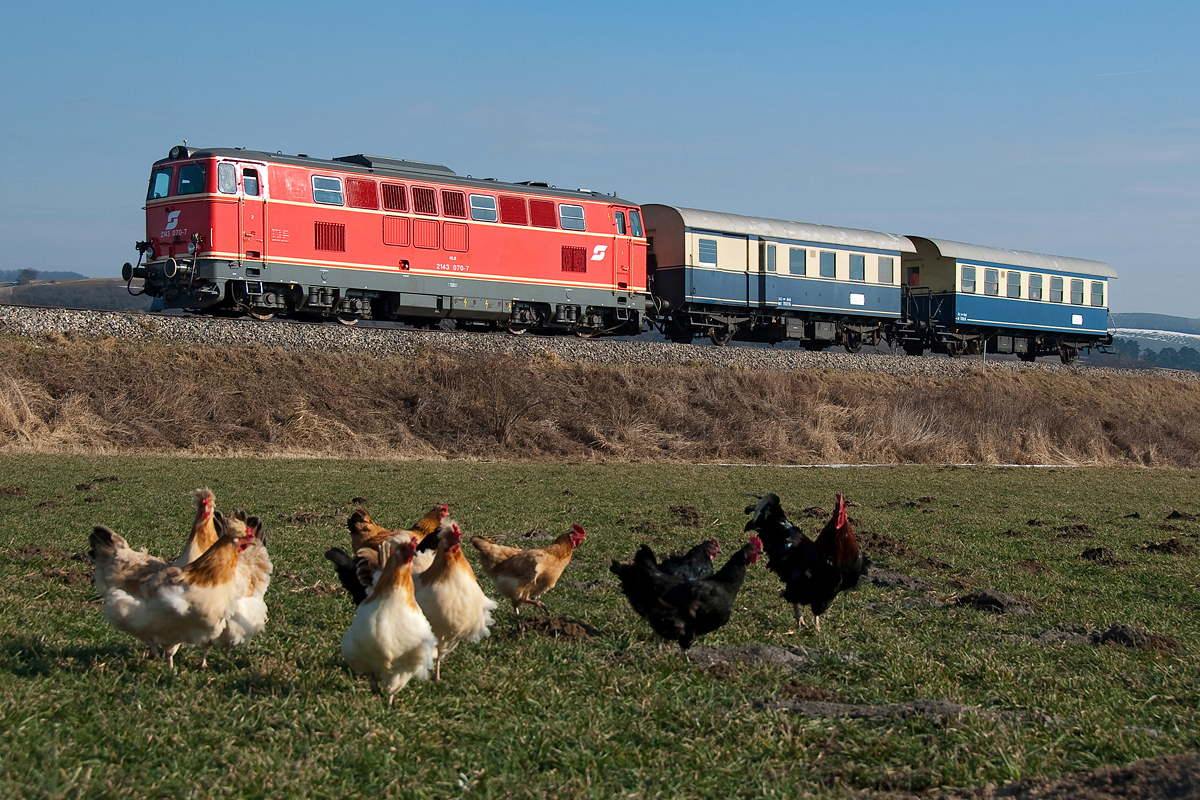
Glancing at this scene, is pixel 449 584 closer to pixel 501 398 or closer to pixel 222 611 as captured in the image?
pixel 222 611

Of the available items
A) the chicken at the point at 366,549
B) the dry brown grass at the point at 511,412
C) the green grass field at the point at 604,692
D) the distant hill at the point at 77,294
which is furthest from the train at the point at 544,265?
the distant hill at the point at 77,294

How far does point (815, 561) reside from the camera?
26.3ft

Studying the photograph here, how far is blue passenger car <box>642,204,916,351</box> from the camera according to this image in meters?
33.5

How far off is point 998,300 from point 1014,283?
136 cm

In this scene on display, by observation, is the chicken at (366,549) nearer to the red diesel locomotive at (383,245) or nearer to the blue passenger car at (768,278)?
the red diesel locomotive at (383,245)

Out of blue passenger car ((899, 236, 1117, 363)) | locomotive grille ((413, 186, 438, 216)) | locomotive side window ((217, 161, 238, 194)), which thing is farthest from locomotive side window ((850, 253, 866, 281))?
locomotive side window ((217, 161, 238, 194))

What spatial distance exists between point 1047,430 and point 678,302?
12.3 m

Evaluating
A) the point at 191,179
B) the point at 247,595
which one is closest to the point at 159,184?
the point at 191,179

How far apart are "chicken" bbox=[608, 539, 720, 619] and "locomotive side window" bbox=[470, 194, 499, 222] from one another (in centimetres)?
2170

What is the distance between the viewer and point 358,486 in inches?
685

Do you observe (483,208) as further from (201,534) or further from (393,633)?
(393,633)

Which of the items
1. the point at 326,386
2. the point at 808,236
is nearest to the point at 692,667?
the point at 326,386

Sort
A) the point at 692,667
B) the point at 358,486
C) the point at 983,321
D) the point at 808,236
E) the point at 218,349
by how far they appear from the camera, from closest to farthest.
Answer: the point at 692,667 < the point at 358,486 < the point at 218,349 < the point at 808,236 < the point at 983,321

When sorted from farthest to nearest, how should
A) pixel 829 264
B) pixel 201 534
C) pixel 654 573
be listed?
1. pixel 829 264
2. pixel 654 573
3. pixel 201 534
